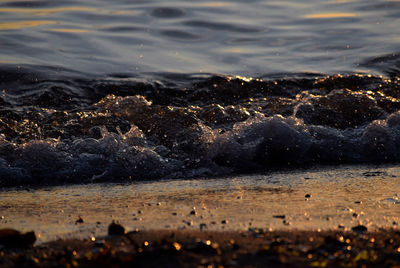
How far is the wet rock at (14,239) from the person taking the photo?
2.63 metres

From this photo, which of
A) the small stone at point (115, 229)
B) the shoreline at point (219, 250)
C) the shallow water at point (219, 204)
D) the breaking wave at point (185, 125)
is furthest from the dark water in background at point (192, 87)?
the shoreline at point (219, 250)

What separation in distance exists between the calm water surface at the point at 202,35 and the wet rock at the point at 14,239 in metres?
4.73

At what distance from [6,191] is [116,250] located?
1635 millimetres

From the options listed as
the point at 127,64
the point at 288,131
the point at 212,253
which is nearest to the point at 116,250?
the point at 212,253

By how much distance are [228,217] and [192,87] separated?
3.81 meters

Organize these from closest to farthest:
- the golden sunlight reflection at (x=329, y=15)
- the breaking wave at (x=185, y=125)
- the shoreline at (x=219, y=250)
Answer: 1. the shoreline at (x=219, y=250)
2. the breaking wave at (x=185, y=125)
3. the golden sunlight reflection at (x=329, y=15)

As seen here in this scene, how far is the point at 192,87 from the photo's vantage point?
6797mm

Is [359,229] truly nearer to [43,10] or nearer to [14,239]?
[14,239]

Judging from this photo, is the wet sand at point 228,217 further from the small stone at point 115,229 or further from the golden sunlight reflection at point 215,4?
the golden sunlight reflection at point 215,4

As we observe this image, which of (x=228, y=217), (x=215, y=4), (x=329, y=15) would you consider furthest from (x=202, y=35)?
(x=228, y=217)

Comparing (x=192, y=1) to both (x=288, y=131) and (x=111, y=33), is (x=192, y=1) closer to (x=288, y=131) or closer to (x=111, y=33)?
(x=111, y=33)

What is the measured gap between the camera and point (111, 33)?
885cm

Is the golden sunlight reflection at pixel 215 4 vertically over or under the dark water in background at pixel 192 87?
over

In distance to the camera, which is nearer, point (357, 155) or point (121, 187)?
point (121, 187)
